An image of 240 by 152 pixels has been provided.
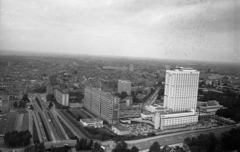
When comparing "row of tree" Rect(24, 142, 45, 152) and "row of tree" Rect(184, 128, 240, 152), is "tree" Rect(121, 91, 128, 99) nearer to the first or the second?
"row of tree" Rect(184, 128, 240, 152)

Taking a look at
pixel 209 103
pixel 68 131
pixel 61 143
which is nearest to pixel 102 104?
pixel 68 131

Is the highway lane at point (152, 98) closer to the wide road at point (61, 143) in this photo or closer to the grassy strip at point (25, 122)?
the wide road at point (61, 143)

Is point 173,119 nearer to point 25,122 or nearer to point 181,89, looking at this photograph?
point 181,89

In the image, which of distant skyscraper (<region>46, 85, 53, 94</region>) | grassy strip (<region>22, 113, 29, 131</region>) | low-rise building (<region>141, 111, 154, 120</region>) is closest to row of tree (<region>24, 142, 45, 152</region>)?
grassy strip (<region>22, 113, 29, 131</region>)

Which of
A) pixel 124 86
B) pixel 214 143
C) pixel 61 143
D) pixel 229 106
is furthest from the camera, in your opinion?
pixel 124 86

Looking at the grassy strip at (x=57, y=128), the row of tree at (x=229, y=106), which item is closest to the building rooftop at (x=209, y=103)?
the row of tree at (x=229, y=106)

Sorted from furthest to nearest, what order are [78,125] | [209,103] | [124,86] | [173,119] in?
[124,86] < [209,103] < [173,119] < [78,125]
